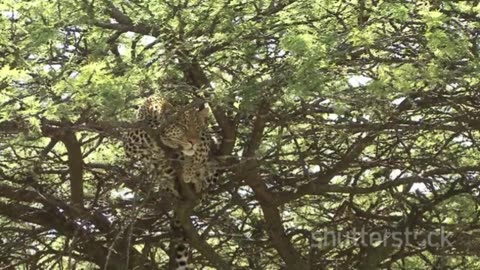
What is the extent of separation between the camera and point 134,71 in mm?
4605

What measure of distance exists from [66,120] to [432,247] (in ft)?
10.4

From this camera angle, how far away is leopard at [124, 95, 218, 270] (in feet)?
20.0

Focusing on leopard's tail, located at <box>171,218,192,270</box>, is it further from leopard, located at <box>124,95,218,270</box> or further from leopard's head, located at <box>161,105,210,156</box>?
leopard's head, located at <box>161,105,210,156</box>

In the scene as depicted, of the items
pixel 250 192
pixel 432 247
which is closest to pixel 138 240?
pixel 250 192

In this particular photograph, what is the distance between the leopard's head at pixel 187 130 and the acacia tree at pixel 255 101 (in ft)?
0.62

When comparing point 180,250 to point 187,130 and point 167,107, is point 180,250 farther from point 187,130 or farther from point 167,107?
point 167,107

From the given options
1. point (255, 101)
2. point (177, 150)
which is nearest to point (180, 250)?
point (177, 150)

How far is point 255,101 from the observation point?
15.7ft

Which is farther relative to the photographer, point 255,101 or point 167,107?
point 167,107
